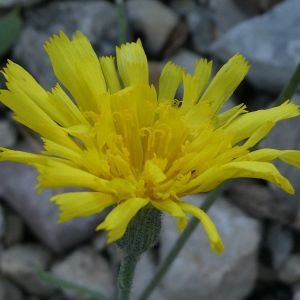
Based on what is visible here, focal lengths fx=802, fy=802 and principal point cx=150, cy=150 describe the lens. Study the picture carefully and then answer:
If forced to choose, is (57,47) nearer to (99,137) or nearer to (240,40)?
(99,137)

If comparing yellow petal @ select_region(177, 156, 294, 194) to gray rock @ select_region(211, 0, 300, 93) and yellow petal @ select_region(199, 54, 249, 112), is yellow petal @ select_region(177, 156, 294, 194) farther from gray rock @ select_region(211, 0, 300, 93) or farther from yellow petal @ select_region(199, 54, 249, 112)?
gray rock @ select_region(211, 0, 300, 93)

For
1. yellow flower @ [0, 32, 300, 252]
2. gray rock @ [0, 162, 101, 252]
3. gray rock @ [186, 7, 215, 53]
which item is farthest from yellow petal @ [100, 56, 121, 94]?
gray rock @ [186, 7, 215, 53]

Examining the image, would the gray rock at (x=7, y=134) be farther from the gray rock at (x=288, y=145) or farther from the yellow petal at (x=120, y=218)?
the yellow petal at (x=120, y=218)

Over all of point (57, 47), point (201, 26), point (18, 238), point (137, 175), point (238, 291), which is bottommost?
point (18, 238)

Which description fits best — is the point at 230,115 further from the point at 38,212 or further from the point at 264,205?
the point at 38,212

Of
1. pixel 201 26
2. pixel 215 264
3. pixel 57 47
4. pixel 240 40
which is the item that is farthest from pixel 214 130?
pixel 201 26
